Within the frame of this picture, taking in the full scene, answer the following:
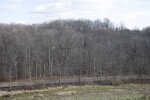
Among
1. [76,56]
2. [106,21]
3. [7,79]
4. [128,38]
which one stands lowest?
[7,79]

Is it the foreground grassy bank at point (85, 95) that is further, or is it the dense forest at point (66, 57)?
the dense forest at point (66, 57)

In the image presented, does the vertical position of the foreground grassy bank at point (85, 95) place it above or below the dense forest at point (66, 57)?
below

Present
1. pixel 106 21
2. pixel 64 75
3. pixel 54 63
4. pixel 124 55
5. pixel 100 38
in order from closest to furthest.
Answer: pixel 64 75, pixel 54 63, pixel 124 55, pixel 100 38, pixel 106 21

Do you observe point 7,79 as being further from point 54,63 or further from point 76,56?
point 76,56

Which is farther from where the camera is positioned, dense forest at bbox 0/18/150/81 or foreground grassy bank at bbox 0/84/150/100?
dense forest at bbox 0/18/150/81

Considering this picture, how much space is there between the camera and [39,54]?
50.9 m

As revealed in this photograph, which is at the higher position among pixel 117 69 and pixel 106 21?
pixel 106 21

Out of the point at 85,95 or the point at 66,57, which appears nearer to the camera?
the point at 85,95

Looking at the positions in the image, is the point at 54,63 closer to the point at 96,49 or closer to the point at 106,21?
the point at 96,49

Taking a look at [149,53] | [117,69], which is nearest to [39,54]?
[117,69]

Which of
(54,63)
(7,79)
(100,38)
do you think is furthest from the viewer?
(100,38)

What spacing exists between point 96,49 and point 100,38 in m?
9.56

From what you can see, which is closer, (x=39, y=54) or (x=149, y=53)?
(x=39, y=54)

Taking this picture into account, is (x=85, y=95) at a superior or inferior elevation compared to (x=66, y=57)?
inferior
